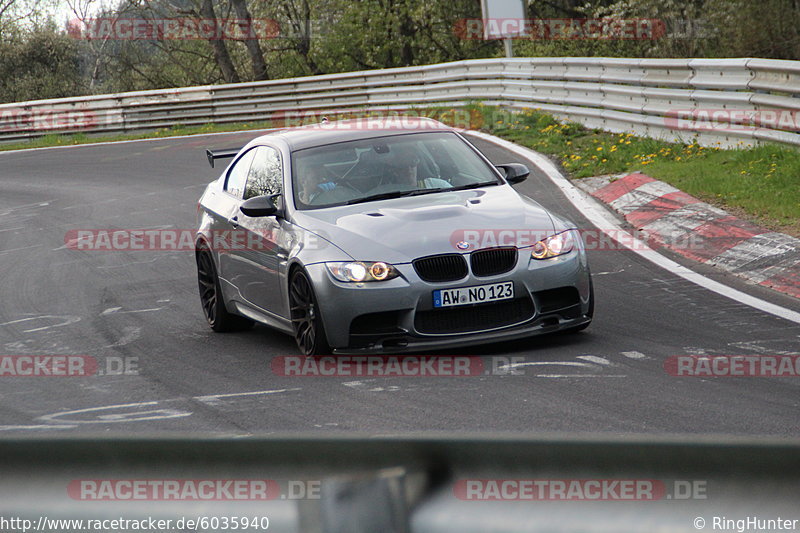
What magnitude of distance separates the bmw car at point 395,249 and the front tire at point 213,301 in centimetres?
16

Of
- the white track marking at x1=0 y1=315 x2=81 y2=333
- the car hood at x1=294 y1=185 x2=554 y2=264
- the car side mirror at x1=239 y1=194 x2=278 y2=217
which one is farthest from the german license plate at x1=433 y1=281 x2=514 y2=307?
the white track marking at x1=0 y1=315 x2=81 y2=333

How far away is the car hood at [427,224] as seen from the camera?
7.06 m

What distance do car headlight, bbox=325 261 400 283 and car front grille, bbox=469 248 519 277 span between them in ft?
1.61

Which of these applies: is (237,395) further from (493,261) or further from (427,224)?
(493,261)

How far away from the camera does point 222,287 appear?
901cm

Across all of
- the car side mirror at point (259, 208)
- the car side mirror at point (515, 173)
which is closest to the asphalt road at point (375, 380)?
the car side mirror at point (259, 208)

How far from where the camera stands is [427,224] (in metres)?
7.27

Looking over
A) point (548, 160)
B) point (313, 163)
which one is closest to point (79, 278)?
point (313, 163)

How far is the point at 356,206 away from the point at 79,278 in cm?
527

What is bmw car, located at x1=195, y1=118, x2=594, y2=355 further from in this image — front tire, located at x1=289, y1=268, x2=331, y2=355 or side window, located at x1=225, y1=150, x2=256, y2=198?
side window, located at x1=225, y1=150, x2=256, y2=198

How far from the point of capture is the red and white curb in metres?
8.90

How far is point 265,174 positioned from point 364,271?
2061 millimetres

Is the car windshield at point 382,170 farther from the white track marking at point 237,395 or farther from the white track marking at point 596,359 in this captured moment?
the white track marking at point 596,359

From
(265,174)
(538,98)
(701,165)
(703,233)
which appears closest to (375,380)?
(265,174)
